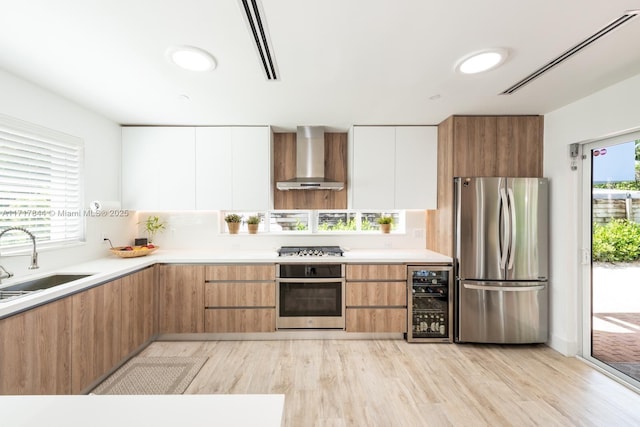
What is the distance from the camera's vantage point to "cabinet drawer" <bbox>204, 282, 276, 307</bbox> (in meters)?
3.10

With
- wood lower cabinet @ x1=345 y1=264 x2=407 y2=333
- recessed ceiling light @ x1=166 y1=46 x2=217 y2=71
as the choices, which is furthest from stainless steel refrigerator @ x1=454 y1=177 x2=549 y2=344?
recessed ceiling light @ x1=166 y1=46 x2=217 y2=71

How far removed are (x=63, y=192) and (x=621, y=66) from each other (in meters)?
4.66

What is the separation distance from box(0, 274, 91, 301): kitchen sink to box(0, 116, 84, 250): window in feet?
1.04

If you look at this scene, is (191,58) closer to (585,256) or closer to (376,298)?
(376,298)

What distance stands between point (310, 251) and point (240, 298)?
933 mm

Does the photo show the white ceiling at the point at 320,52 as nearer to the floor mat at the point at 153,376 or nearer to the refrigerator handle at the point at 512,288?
the refrigerator handle at the point at 512,288

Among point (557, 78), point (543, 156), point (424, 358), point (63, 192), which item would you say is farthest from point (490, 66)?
point (63, 192)

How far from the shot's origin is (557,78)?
2248 millimetres

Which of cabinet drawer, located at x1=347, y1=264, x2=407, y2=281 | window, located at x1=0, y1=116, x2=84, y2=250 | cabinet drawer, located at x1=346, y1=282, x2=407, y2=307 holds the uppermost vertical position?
window, located at x1=0, y1=116, x2=84, y2=250

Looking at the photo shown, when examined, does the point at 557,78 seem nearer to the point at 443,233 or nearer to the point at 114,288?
the point at 443,233

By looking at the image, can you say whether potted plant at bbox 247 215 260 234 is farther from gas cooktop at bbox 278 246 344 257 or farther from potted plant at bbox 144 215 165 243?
potted plant at bbox 144 215 165 243

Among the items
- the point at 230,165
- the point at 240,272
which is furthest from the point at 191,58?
the point at 240,272

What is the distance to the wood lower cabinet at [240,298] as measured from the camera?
3.10 m

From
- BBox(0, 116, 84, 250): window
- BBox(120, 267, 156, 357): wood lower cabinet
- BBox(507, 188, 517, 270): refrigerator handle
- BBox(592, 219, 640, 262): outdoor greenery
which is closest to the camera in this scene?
BBox(0, 116, 84, 250): window
